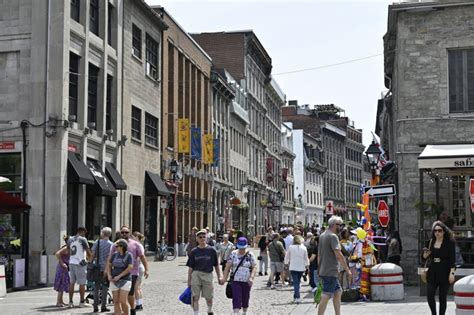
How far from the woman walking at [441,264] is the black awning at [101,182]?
17.1m

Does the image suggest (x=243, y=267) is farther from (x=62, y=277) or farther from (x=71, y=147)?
(x=71, y=147)

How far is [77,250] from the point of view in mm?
18031

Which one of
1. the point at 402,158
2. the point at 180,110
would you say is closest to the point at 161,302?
the point at 402,158

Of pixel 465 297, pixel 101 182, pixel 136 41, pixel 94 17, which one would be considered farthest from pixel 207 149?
pixel 465 297

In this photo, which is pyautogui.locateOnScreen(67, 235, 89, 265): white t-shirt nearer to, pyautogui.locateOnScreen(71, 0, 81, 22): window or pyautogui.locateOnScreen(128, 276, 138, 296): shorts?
pyautogui.locateOnScreen(128, 276, 138, 296): shorts

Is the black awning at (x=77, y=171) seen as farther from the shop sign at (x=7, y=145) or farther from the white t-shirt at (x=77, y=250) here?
the white t-shirt at (x=77, y=250)

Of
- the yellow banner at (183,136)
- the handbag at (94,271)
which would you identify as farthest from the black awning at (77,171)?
the yellow banner at (183,136)

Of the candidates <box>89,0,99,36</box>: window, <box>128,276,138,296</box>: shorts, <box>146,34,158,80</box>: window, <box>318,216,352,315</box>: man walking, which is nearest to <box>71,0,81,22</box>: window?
<box>89,0,99,36</box>: window

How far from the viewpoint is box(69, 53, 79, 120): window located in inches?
1068

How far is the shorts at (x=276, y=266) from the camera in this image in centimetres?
2328

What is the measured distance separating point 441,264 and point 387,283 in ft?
18.5

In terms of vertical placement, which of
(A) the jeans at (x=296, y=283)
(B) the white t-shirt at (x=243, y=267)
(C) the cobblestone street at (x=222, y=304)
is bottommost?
(C) the cobblestone street at (x=222, y=304)

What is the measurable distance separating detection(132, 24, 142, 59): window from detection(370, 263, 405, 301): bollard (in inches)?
784

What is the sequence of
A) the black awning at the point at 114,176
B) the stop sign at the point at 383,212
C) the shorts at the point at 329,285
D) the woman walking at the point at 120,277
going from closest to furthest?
the shorts at the point at 329,285, the woman walking at the point at 120,277, the stop sign at the point at 383,212, the black awning at the point at 114,176
